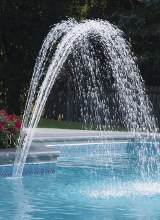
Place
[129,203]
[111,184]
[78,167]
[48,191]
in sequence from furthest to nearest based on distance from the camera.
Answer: [78,167]
[111,184]
[48,191]
[129,203]

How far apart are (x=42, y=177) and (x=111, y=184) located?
3.71 feet

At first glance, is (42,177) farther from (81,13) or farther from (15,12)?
(81,13)

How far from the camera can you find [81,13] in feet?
81.9

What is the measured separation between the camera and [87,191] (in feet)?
26.8

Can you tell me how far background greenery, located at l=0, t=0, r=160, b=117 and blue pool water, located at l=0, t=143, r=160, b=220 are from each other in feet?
32.9

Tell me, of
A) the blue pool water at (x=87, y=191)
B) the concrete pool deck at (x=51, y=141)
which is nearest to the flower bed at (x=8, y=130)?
the concrete pool deck at (x=51, y=141)

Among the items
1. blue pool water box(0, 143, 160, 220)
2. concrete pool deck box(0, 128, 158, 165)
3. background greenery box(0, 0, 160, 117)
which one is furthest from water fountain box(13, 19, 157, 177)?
blue pool water box(0, 143, 160, 220)

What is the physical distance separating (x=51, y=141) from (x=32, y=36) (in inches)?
419

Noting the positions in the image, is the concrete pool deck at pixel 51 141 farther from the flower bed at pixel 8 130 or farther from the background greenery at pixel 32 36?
the background greenery at pixel 32 36

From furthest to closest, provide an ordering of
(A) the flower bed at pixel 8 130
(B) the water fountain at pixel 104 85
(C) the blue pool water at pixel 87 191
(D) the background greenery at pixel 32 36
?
(D) the background greenery at pixel 32 36, (B) the water fountain at pixel 104 85, (A) the flower bed at pixel 8 130, (C) the blue pool water at pixel 87 191

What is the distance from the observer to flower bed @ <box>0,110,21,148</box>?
9.68 metres

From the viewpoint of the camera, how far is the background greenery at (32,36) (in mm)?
21906

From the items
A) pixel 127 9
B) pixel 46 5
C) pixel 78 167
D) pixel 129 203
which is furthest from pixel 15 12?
pixel 129 203

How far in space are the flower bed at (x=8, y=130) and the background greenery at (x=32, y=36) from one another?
460 inches
